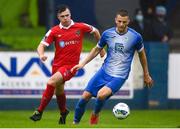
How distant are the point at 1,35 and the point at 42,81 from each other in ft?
4.73

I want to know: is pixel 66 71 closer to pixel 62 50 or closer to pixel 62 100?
pixel 62 50

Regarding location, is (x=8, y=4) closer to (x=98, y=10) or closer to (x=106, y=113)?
(x=98, y=10)

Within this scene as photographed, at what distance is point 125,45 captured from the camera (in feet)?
53.0

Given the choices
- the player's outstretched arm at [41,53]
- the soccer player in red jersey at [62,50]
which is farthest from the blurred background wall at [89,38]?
the player's outstretched arm at [41,53]

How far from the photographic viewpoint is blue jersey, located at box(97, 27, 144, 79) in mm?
16141

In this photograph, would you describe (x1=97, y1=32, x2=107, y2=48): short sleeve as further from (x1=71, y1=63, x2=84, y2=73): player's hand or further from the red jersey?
the red jersey

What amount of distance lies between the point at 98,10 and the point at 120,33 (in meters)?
6.11

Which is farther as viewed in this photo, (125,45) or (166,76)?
(166,76)

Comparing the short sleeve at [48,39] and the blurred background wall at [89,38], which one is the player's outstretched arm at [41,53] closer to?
the short sleeve at [48,39]

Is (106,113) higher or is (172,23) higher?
(172,23)

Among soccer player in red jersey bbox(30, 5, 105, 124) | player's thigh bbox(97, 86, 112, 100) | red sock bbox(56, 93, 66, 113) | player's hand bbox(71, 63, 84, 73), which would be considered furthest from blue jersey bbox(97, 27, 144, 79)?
red sock bbox(56, 93, 66, 113)

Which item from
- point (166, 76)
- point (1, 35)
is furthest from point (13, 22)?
point (166, 76)

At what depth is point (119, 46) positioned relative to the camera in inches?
635

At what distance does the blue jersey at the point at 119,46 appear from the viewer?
53.0 feet
